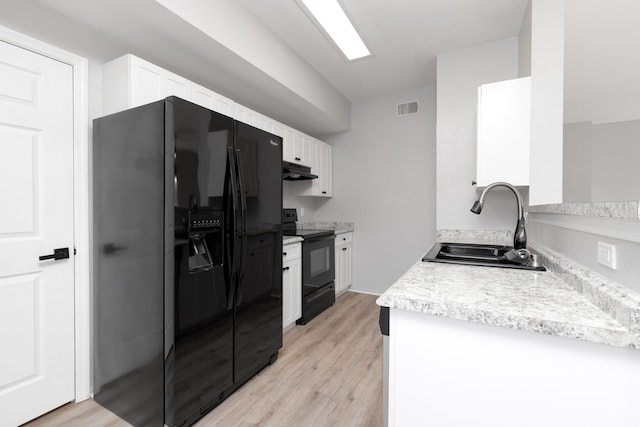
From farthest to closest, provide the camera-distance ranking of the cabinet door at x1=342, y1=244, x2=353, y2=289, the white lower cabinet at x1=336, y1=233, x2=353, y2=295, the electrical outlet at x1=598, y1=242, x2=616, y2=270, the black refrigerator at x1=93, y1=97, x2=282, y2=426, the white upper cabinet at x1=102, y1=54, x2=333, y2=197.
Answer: the cabinet door at x1=342, y1=244, x2=353, y2=289, the white lower cabinet at x1=336, y1=233, x2=353, y2=295, the white upper cabinet at x1=102, y1=54, x2=333, y2=197, the black refrigerator at x1=93, y1=97, x2=282, y2=426, the electrical outlet at x1=598, y1=242, x2=616, y2=270

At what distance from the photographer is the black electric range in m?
3.12

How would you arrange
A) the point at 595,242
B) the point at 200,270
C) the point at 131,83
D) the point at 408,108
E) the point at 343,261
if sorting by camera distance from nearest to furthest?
the point at 595,242
the point at 200,270
the point at 131,83
the point at 408,108
the point at 343,261

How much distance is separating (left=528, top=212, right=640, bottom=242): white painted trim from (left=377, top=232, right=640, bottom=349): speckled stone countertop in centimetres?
21

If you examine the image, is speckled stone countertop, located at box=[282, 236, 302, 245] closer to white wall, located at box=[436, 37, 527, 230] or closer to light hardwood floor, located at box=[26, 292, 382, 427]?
light hardwood floor, located at box=[26, 292, 382, 427]

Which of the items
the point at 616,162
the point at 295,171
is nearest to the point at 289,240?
the point at 295,171

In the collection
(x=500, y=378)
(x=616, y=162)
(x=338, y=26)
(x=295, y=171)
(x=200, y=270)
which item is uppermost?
(x=338, y=26)

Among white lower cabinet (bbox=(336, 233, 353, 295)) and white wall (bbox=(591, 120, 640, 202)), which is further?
white lower cabinet (bbox=(336, 233, 353, 295))

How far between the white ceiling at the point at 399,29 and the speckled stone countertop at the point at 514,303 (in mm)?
2109

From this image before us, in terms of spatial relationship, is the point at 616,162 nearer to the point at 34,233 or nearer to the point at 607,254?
the point at 607,254

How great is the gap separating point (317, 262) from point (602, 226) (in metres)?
2.65

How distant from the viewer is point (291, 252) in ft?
9.49

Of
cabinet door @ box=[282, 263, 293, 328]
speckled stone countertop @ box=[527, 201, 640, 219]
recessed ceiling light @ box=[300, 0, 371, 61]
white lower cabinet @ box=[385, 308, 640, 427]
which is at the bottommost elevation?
cabinet door @ box=[282, 263, 293, 328]

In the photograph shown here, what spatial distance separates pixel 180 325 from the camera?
1507mm

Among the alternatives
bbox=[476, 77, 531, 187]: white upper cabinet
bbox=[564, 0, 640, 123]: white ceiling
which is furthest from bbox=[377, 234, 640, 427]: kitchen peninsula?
bbox=[476, 77, 531, 187]: white upper cabinet
